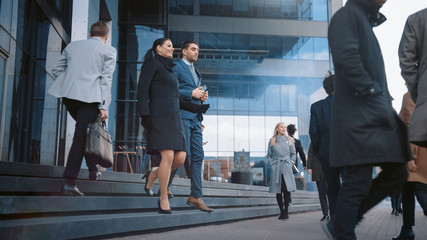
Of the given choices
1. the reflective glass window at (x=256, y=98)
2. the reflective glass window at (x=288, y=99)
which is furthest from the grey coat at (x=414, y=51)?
the reflective glass window at (x=288, y=99)

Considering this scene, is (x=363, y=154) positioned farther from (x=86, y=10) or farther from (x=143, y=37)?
(x=143, y=37)

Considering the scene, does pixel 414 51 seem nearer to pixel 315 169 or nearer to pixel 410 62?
pixel 410 62

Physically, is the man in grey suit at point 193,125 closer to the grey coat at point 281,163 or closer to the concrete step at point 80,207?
the concrete step at point 80,207

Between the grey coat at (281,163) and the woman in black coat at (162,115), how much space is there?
3.32 metres

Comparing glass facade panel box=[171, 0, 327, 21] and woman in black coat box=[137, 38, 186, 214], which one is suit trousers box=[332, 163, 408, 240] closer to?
woman in black coat box=[137, 38, 186, 214]

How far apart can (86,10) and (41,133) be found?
3540 mm

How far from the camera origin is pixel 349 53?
304 cm

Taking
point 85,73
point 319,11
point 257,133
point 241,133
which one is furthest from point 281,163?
point 319,11

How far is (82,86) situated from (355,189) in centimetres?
283

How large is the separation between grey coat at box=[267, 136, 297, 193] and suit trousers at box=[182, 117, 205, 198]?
272cm

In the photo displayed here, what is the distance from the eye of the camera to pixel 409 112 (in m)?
4.70

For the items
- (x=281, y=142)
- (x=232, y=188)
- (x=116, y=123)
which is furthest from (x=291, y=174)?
(x=116, y=123)

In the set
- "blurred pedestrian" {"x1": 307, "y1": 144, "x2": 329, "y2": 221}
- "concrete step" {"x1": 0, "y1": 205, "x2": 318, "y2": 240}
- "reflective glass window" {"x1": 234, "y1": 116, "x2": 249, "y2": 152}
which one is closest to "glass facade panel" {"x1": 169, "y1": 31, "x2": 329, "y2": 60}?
"reflective glass window" {"x1": 234, "y1": 116, "x2": 249, "y2": 152}

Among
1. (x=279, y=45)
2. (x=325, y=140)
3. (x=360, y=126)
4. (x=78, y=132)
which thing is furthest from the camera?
(x=279, y=45)
